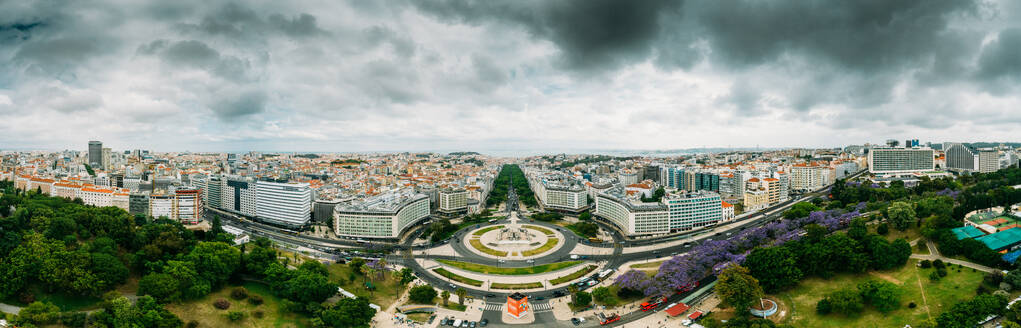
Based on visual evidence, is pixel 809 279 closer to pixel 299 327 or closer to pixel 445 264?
pixel 445 264

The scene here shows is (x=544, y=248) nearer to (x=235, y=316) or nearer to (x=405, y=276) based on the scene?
(x=405, y=276)

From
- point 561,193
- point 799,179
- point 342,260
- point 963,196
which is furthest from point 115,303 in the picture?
point 799,179

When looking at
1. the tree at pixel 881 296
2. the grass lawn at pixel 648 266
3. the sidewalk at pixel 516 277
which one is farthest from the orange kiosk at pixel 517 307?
the tree at pixel 881 296

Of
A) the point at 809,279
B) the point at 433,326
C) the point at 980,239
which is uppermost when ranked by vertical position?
the point at 980,239

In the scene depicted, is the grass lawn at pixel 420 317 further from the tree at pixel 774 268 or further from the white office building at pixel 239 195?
the white office building at pixel 239 195

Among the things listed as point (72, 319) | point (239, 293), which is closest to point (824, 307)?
point (239, 293)

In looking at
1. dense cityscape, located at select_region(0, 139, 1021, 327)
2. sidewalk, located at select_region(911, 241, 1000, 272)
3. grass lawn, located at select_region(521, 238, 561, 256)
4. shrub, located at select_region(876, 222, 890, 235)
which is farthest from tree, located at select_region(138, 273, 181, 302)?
shrub, located at select_region(876, 222, 890, 235)
